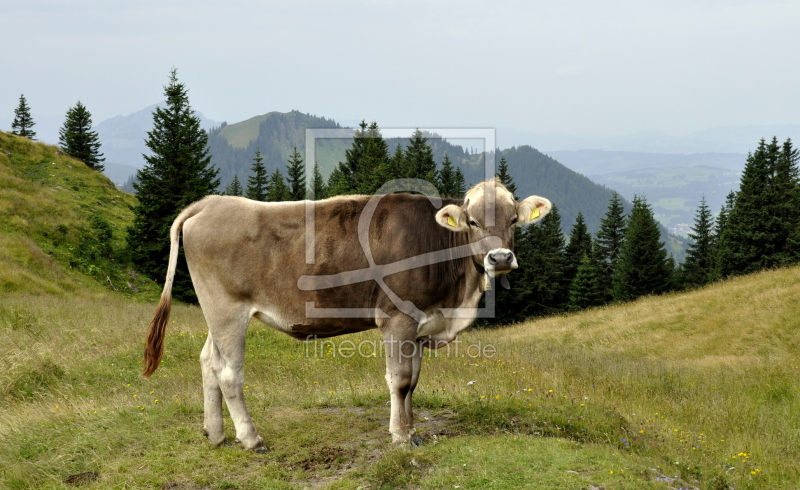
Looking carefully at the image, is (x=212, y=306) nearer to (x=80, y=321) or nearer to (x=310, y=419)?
(x=310, y=419)

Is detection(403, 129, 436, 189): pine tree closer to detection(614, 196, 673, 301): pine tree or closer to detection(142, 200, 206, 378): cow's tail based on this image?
detection(614, 196, 673, 301): pine tree

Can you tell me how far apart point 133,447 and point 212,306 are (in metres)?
1.98

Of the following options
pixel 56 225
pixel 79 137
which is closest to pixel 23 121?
pixel 79 137

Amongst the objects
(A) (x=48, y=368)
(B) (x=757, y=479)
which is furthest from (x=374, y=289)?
(A) (x=48, y=368)

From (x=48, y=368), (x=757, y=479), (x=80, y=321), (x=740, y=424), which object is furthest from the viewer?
(x=80, y=321)

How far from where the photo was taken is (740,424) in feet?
31.6

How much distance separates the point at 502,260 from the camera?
6398 millimetres

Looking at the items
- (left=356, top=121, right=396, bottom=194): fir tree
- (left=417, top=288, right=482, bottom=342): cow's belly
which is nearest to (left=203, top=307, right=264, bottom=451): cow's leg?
(left=417, top=288, right=482, bottom=342): cow's belly

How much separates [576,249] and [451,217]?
222ft

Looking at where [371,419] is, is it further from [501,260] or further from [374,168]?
[374,168]

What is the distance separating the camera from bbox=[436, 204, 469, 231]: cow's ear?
6900 mm

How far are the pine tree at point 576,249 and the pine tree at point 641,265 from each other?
225 inches

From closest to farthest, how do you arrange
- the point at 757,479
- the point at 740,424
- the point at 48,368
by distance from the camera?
the point at 757,479
the point at 740,424
the point at 48,368
